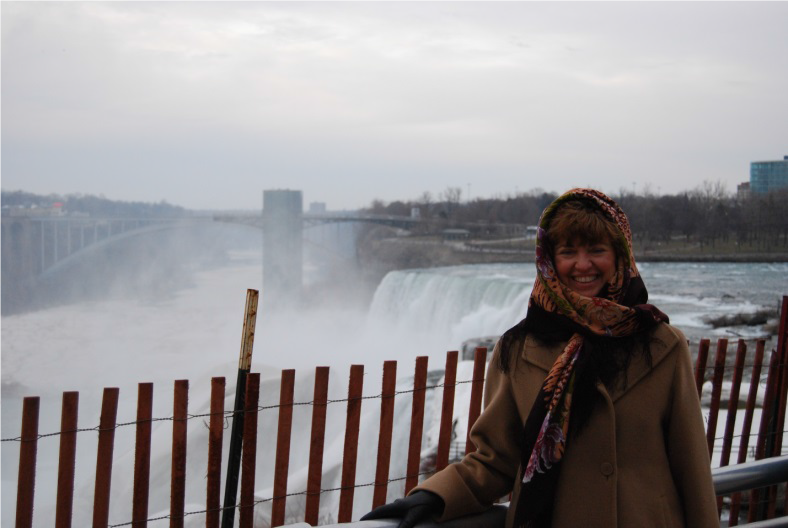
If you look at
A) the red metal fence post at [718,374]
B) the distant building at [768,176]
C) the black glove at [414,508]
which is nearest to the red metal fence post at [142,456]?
the black glove at [414,508]

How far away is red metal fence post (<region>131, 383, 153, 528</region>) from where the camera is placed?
6.18ft

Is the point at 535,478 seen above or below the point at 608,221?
below

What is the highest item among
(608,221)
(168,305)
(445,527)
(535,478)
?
(608,221)

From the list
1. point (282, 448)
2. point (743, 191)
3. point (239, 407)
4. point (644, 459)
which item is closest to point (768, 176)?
point (743, 191)

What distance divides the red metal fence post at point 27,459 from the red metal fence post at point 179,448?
1.07ft

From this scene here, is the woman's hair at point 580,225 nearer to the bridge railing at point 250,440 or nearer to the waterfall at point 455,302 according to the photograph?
the bridge railing at point 250,440

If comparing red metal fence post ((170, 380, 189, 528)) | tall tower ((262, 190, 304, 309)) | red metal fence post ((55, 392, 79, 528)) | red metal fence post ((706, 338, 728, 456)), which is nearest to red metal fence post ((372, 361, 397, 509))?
red metal fence post ((170, 380, 189, 528))

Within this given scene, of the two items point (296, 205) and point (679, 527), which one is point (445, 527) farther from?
point (296, 205)

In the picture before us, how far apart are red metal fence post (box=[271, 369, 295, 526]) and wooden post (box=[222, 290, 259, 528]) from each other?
0.11 metres

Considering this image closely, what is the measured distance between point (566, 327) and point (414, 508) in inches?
17.9

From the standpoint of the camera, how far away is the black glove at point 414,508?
138 cm

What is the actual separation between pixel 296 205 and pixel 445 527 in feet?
107

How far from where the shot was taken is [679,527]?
1360 mm

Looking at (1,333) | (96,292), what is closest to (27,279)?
(1,333)
